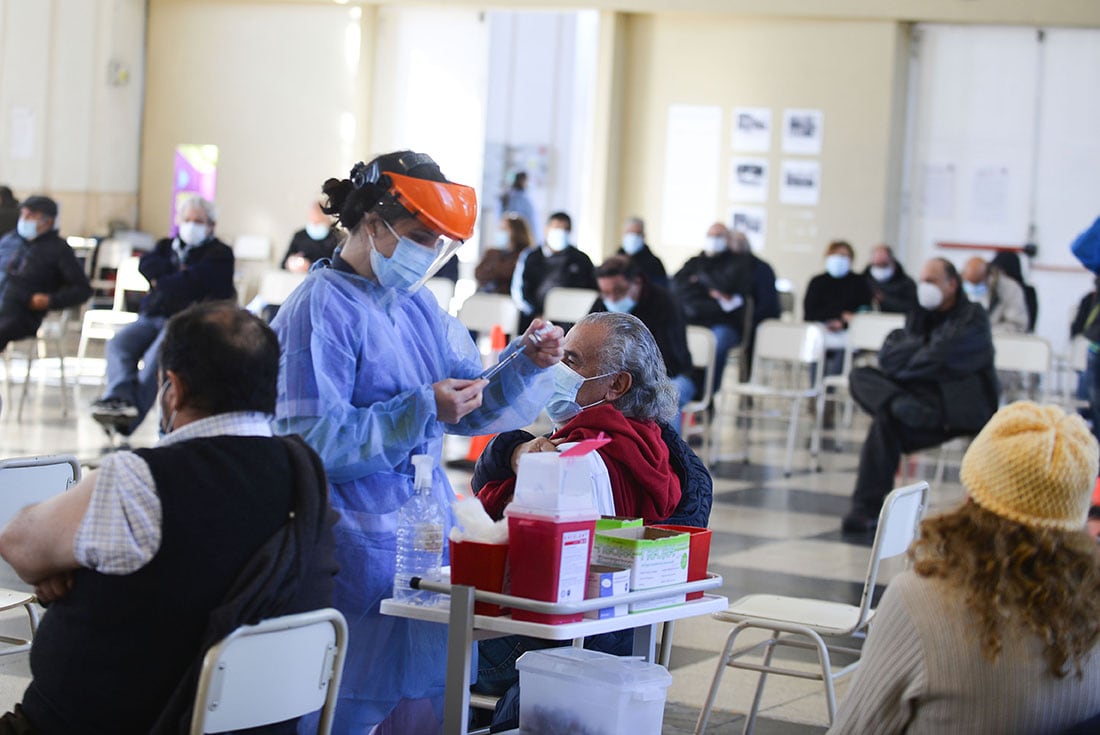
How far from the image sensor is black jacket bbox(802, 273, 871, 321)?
475 inches

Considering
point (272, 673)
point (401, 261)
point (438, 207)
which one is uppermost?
point (438, 207)

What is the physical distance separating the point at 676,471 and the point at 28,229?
7057 mm

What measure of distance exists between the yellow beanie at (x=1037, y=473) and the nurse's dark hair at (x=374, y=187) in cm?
127

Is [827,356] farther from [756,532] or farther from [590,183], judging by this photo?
[756,532]

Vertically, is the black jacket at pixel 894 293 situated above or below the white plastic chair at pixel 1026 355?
above

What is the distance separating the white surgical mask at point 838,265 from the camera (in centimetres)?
1235

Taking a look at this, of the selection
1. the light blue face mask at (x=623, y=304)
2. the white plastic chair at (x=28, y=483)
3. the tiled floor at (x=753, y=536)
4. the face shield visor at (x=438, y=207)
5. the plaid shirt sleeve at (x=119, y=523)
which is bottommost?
the tiled floor at (x=753, y=536)

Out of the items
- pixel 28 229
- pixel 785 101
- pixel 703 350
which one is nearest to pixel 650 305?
pixel 703 350

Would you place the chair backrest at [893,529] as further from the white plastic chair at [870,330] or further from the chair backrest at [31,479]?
the white plastic chair at [870,330]

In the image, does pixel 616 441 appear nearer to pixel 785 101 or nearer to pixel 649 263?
pixel 649 263

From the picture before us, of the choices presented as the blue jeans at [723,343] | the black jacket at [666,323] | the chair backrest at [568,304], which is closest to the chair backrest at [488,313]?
the chair backrest at [568,304]

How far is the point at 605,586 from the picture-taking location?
2.58 meters

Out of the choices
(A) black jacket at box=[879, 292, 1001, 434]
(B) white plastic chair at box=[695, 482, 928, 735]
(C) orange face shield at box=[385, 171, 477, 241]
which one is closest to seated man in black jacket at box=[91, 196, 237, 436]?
(A) black jacket at box=[879, 292, 1001, 434]

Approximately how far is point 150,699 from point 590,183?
12784 millimetres
